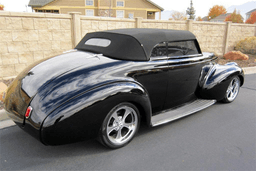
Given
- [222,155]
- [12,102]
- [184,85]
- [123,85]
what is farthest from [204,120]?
[12,102]

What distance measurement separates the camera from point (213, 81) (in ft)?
13.8

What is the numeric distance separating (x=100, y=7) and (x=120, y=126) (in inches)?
1378

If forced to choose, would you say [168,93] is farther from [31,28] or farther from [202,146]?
[31,28]

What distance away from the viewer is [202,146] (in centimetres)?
304

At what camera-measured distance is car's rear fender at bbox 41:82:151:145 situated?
2338mm

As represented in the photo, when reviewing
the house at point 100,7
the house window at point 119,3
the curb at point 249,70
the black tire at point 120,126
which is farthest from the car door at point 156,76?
the house window at point 119,3

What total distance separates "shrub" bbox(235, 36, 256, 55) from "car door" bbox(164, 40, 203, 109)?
37.0ft

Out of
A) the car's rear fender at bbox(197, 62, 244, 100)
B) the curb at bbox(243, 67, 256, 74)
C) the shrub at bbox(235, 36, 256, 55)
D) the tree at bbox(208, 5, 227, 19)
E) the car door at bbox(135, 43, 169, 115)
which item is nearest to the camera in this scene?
the car door at bbox(135, 43, 169, 115)

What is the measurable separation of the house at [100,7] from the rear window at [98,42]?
31992mm

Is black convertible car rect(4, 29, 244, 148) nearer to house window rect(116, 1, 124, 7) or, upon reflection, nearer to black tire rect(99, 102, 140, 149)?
black tire rect(99, 102, 140, 149)

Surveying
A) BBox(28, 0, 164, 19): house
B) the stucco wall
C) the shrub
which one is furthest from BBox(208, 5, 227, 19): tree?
the stucco wall

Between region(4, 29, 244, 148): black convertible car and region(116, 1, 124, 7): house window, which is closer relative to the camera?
region(4, 29, 244, 148): black convertible car

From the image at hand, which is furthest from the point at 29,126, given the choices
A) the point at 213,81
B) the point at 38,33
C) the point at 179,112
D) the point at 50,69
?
the point at 38,33

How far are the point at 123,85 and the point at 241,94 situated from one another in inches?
161
